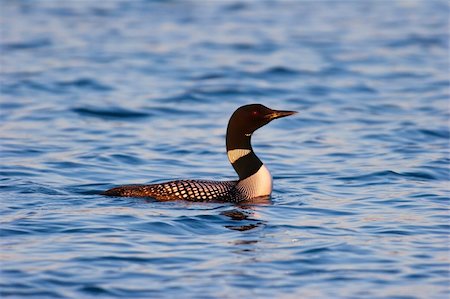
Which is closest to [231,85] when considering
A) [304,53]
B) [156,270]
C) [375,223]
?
[304,53]

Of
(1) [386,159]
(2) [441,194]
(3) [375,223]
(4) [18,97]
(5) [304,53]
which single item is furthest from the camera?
(5) [304,53]

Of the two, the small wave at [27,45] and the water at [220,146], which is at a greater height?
the small wave at [27,45]

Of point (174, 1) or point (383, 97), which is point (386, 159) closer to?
point (383, 97)

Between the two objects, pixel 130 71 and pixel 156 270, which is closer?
pixel 156 270

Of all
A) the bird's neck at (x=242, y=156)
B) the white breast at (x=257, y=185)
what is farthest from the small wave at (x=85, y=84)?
the white breast at (x=257, y=185)

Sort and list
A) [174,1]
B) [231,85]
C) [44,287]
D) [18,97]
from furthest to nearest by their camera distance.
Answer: [174,1], [231,85], [18,97], [44,287]

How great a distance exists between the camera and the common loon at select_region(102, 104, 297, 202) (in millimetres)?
8789

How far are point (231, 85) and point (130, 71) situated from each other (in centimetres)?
180

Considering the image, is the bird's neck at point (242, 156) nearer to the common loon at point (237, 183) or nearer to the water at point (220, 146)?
the common loon at point (237, 183)

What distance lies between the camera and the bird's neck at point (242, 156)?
914cm

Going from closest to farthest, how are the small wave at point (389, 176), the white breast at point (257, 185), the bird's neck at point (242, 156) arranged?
the white breast at point (257, 185), the bird's neck at point (242, 156), the small wave at point (389, 176)

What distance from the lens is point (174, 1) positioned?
24.9m

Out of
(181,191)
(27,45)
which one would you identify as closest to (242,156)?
(181,191)

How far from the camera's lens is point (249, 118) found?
9211mm
